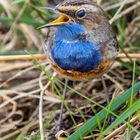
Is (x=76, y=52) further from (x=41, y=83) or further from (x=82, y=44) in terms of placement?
(x=41, y=83)

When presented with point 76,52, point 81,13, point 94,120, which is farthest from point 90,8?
point 94,120

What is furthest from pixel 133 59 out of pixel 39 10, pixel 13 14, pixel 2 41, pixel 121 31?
pixel 2 41

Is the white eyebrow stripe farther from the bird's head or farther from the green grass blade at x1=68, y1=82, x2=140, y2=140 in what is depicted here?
the green grass blade at x1=68, y1=82, x2=140, y2=140

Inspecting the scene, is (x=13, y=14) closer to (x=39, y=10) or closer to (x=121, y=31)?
(x=39, y=10)

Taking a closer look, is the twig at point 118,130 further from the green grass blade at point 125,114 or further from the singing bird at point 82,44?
the singing bird at point 82,44

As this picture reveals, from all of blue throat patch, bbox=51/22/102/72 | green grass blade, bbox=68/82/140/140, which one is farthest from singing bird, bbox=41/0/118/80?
green grass blade, bbox=68/82/140/140

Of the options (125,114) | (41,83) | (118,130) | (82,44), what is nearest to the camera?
(125,114)
